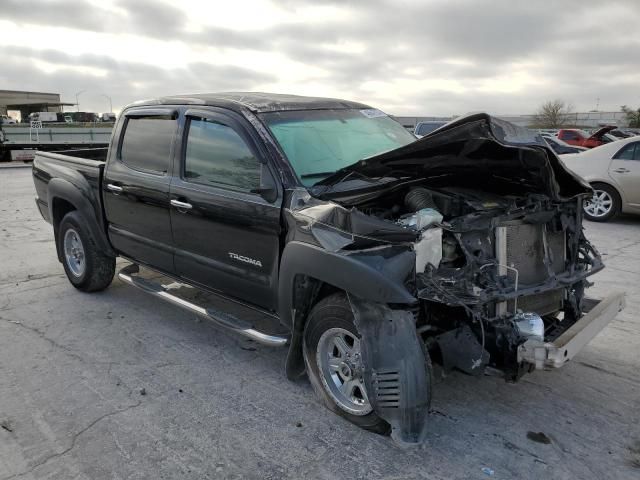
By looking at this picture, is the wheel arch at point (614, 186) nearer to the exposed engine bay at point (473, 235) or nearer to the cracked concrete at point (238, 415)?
the cracked concrete at point (238, 415)

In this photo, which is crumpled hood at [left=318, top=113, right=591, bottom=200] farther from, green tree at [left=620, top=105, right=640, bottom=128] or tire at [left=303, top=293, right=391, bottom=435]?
green tree at [left=620, top=105, right=640, bottom=128]

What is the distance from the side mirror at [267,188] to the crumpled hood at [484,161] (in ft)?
1.18

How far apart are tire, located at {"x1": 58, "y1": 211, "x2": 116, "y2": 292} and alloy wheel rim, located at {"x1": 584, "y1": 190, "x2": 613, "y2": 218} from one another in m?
8.39

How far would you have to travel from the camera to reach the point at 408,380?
9.52ft

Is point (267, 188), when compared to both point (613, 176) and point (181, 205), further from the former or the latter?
point (613, 176)

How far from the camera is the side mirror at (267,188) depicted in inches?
141

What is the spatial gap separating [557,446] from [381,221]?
1.63m

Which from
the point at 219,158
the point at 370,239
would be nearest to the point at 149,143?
the point at 219,158

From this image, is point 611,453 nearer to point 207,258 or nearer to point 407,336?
point 407,336

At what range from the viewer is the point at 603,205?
1009 centimetres

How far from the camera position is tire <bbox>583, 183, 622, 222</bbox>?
9922 millimetres

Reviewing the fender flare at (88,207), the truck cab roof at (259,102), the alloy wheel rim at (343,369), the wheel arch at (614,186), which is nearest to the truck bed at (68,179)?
the fender flare at (88,207)

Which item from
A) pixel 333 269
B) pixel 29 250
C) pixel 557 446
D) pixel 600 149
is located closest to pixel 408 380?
pixel 333 269

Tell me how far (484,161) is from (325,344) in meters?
1.47
